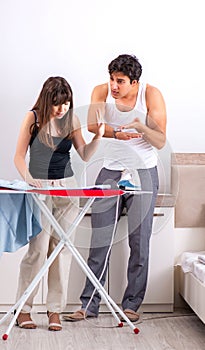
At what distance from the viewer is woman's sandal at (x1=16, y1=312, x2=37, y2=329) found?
11.9 feet

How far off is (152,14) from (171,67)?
0.33 meters

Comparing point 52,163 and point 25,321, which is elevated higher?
point 52,163

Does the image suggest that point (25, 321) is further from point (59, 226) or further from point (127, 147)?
point (127, 147)

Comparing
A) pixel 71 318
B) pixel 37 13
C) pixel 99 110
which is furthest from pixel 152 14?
pixel 71 318

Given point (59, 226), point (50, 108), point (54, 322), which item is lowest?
point (54, 322)

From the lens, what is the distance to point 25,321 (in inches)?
143

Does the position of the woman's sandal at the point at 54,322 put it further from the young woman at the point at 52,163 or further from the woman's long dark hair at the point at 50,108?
the woman's long dark hair at the point at 50,108

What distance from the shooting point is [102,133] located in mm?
3463

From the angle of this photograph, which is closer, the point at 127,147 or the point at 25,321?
the point at 127,147

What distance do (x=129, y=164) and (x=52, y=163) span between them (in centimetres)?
37

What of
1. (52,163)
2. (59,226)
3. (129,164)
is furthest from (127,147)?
(59,226)

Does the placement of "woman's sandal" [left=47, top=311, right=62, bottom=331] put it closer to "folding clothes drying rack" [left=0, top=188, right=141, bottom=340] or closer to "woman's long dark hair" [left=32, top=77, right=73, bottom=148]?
"folding clothes drying rack" [left=0, top=188, right=141, bottom=340]

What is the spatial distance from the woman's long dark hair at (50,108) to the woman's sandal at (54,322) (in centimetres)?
84

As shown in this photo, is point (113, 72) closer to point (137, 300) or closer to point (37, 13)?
point (37, 13)
